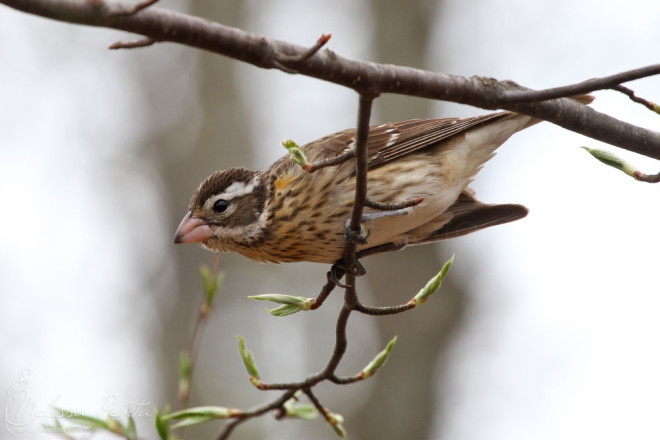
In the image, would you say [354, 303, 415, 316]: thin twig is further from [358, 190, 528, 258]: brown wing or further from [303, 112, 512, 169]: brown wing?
[358, 190, 528, 258]: brown wing

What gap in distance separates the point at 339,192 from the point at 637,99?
174cm

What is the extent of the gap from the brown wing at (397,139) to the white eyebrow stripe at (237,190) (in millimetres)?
375

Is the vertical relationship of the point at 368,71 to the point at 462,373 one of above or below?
above

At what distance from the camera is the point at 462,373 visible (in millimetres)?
8352

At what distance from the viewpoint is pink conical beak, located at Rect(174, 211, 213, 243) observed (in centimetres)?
463

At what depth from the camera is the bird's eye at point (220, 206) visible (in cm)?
470

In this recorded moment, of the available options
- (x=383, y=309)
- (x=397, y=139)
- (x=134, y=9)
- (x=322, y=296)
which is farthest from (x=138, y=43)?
(x=397, y=139)

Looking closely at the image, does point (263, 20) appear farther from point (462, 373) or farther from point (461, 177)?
point (461, 177)

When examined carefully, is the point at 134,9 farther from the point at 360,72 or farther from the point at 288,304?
the point at 288,304

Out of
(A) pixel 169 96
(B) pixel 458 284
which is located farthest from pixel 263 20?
(B) pixel 458 284

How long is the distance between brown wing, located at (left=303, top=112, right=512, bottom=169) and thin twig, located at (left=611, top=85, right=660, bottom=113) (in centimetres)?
153

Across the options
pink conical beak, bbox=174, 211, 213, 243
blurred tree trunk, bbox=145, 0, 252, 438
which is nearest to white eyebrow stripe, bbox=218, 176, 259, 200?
pink conical beak, bbox=174, 211, 213, 243

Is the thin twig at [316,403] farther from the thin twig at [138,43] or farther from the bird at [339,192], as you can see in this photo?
the thin twig at [138,43]

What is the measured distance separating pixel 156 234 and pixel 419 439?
12.1ft
